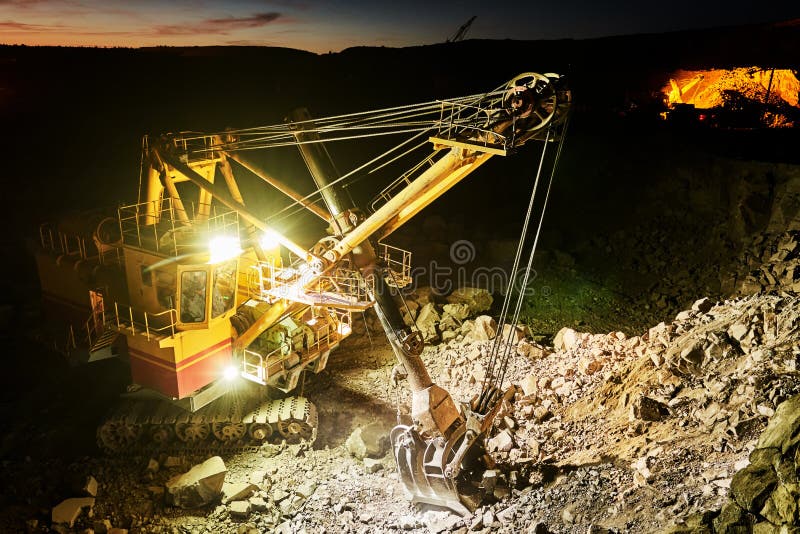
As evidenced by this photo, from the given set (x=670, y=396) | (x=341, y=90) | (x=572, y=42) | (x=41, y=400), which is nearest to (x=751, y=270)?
(x=670, y=396)

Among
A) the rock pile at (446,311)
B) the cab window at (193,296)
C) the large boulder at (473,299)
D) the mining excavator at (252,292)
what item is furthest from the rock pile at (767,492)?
the large boulder at (473,299)

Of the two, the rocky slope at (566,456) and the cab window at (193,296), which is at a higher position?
the cab window at (193,296)

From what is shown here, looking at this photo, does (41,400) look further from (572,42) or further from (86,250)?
(572,42)

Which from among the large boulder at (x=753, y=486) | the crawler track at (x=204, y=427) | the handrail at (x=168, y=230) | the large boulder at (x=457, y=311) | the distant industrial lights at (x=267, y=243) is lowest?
the crawler track at (x=204, y=427)

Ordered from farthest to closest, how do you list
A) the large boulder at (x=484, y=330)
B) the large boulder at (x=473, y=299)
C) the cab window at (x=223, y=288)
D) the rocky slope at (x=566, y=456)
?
the large boulder at (x=473, y=299)
the large boulder at (x=484, y=330)
the cab window at (x=223, y=288)
the rocky slope at (x=566, y=456)

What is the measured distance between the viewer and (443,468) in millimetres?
7578

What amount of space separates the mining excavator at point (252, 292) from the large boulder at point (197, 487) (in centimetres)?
118

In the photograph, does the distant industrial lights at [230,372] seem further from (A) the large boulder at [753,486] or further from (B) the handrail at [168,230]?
(A) the large boulder at [753,486]

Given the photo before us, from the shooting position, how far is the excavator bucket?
25.0 ft

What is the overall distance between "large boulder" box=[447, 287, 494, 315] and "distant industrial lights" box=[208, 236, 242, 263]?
681 centimetres

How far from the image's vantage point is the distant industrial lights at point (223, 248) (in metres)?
8.93

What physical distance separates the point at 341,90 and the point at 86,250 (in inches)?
1208

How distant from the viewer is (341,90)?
3897 centimetres

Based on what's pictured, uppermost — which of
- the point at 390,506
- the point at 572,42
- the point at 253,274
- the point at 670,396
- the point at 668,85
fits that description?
the point at 572,42
